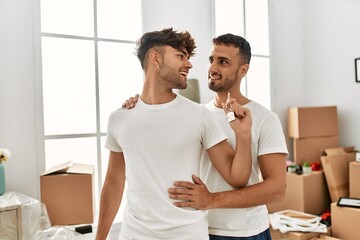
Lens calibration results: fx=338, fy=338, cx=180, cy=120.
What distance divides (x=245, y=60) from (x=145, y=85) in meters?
0.50

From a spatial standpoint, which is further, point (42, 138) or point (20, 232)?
point (42, 138)

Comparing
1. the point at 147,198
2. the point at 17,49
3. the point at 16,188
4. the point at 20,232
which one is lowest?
the point at 20,232

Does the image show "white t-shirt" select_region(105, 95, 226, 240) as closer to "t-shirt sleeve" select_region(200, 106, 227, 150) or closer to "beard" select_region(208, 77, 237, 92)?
"t-shirt sleeve" select_region(200, 106, 227, 150)

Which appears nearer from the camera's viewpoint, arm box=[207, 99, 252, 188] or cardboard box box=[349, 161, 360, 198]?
arm box=[207, 99, 252, 188]

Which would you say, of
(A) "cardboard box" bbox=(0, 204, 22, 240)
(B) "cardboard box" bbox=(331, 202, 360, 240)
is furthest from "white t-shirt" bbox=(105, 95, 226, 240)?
(B) "cardboard box" bbox=(331, 202, 360, 240)

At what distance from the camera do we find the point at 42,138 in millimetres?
2291

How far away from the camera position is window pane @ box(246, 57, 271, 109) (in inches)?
135

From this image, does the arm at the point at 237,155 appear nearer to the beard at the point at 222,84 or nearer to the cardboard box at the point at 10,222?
the beard at the point at 222,84

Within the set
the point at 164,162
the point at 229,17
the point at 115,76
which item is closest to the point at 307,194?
the point at 229,17

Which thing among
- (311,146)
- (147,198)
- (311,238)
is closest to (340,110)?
(311,146)

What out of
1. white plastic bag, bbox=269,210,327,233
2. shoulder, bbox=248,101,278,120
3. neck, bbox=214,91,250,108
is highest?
neck, bbox=214,91,250,108

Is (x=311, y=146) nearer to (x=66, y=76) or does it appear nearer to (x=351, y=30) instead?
(x=351, y=30)

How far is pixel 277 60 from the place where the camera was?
12.0ft

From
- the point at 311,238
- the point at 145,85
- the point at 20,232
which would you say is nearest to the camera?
the point at 145,85
